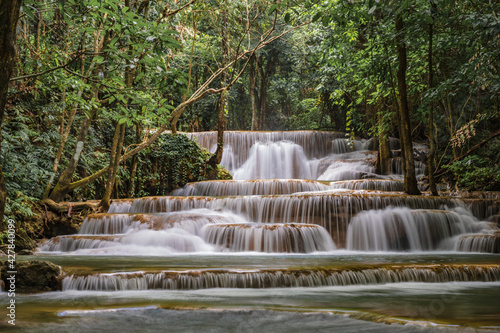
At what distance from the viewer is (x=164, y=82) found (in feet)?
13.3

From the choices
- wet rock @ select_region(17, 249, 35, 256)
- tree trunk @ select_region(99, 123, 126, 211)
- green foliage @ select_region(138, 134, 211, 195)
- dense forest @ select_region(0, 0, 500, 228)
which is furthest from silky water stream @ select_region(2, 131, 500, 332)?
dense forest @ select_region(0, 0, 500, 228)

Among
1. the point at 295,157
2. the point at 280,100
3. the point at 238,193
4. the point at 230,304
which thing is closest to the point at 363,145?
the point at 295,157

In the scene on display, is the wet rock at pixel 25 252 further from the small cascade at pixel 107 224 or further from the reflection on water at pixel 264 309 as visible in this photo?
the reflection on water at pixel 264 309

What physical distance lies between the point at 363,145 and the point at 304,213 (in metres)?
11.4

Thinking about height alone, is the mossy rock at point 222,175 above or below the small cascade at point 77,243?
above

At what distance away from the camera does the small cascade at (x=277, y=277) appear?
520 centimetres

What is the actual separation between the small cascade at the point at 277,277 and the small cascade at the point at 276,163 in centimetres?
1362

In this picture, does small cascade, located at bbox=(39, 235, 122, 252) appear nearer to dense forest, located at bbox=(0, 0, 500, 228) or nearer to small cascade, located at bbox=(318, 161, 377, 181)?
dense forest, located at bbox=(0, 0, 500, 228)

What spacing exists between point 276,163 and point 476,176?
30.8 ft

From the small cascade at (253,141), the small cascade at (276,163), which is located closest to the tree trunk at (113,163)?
the small cascade at (276,163)

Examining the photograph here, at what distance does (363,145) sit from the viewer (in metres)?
20.6

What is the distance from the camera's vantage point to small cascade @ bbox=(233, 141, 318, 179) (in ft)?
64.7

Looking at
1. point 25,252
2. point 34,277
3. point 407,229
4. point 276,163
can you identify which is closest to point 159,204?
point 25,252

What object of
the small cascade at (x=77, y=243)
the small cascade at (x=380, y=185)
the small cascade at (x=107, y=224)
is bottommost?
the small cascade at (x=77, y=243)
